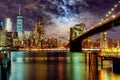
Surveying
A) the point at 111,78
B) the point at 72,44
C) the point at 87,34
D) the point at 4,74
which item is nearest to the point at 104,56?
the point at 111,78

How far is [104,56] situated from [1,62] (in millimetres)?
16422

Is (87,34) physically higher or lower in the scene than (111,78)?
higher

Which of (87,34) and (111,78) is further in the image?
(87,34)

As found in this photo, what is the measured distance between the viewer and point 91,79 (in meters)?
25.7

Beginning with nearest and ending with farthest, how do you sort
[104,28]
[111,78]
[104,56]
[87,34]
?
[111,78], [104,56], [104,28], [87,34]

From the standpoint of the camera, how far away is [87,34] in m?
67.2

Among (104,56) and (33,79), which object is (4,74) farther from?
(104,56)

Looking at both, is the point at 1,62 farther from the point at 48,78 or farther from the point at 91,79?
the point at 91,79

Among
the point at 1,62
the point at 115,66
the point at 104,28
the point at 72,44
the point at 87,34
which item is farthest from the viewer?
the point at 72,44

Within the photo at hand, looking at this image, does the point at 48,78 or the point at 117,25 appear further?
the point at 117,25

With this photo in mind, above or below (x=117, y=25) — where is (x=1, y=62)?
below

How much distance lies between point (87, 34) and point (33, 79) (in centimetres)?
4095

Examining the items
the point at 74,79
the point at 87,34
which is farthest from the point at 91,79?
the point at 87,34

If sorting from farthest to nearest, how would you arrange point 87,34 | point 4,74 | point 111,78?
point 87,34
point 111,78
point 4,74
